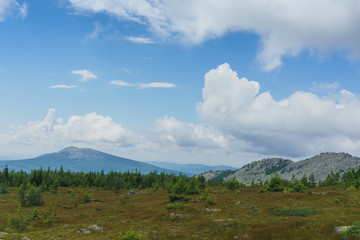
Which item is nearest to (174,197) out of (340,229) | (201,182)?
(340,229)

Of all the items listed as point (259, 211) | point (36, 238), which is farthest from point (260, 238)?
point (36, 238)

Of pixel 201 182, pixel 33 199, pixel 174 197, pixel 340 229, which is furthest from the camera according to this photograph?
pixel 201 182

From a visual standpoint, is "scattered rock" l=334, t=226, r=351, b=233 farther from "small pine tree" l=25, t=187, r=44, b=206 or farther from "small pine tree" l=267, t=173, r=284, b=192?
"small pine tree" l=25, t=187, r=44, b=206

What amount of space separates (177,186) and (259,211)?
98.9 ft

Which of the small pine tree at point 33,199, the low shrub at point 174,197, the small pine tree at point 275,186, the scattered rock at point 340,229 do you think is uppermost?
the scattered rock at point 340,229

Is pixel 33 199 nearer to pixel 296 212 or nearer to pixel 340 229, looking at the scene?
pixel 296 212

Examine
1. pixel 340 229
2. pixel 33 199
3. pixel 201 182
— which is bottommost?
pixel 33 199

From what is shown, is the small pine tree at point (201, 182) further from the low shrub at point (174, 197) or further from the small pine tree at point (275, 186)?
the low shrub at point (174, 197)

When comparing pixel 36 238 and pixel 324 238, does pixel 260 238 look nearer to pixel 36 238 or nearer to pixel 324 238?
pixel 324 238

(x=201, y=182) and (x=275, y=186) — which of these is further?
(x=201, y=182)

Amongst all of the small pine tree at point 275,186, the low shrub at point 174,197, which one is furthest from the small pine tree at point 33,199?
the small pine tree at point 275,186

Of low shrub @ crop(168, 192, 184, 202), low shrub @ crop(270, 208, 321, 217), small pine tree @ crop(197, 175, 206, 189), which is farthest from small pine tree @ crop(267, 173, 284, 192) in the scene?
small pine tree @ crop(197, 175, 206, 189)

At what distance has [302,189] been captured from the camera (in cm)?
6200

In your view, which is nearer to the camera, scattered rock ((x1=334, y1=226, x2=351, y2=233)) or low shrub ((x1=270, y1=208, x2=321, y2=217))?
scattered rock ((x1=334, y1=226, x2=351, y2=233))
